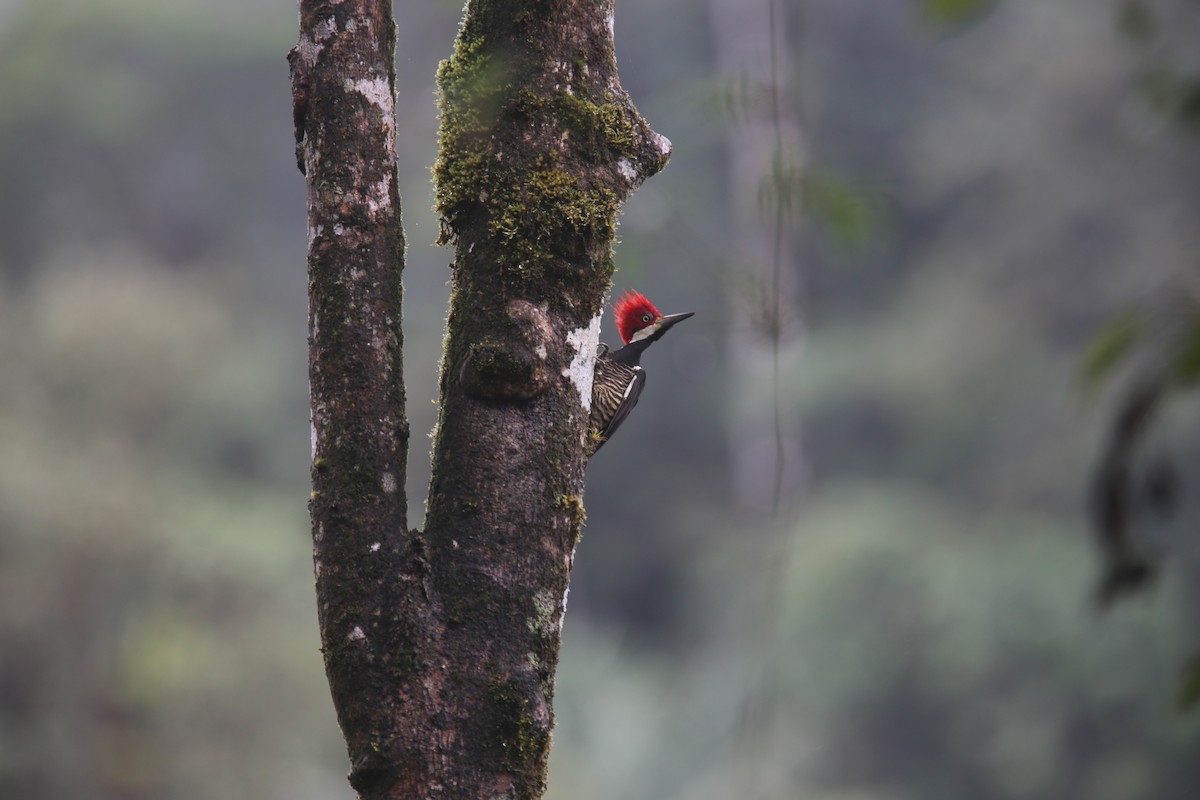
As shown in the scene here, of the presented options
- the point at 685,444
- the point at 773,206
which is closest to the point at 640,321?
the point at 773,206

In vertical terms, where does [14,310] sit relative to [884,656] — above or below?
above

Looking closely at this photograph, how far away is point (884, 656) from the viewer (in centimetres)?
1809

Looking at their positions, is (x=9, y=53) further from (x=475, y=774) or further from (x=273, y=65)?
(x=475, y=774)

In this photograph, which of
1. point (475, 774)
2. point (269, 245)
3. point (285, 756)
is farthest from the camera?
point (269, 245)

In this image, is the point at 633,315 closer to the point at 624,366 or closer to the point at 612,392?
the point at 624,366

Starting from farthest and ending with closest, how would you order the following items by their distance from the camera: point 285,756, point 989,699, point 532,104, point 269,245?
Answer: point 269,245 → point 989,699 → point 285,756 → point 532,104

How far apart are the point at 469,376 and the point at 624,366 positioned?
2.57 meters

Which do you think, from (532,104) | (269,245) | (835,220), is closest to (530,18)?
(532,104)

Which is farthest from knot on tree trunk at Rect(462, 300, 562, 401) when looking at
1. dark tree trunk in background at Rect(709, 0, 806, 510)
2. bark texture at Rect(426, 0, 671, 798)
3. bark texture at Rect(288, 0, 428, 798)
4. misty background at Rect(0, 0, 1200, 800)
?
misty background at Rect(0, 0, 1200, 800)

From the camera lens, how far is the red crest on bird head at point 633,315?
4895mm

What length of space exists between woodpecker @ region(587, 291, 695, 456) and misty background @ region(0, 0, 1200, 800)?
373 centimetres

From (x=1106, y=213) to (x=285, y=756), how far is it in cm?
1233

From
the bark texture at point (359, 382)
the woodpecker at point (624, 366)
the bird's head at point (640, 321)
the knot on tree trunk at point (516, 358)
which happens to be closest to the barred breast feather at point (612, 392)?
the woodpecker at point (624, 366)

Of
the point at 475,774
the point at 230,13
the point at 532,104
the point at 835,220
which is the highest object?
the point at 230,13
